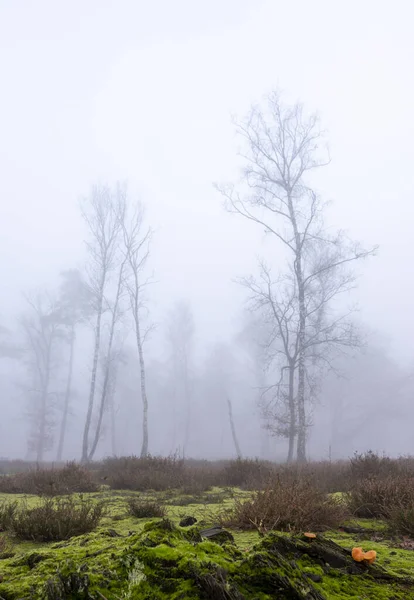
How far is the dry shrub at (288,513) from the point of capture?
11.6 ft

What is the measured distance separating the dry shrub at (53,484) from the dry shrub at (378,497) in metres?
5.51

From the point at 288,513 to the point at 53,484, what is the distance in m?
6.01

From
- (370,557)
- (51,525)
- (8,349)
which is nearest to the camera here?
(370,557)

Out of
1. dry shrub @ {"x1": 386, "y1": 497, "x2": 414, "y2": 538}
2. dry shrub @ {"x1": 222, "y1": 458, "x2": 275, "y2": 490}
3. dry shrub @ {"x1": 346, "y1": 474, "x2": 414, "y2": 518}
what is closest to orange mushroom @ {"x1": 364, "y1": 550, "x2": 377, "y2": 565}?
dry shrub @ {"x1": 386, "y1": 497, "x2": 414, "y2": 538}

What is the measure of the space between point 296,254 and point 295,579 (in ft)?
Result: 53.0

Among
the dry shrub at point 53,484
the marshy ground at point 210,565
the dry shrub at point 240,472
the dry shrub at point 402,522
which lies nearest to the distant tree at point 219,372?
the dry shrub at point 240,472

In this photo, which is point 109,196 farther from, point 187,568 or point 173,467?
point 187,568

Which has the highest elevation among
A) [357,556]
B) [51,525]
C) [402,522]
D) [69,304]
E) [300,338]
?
[69,304]

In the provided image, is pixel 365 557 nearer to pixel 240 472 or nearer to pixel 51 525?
pixel 51 525

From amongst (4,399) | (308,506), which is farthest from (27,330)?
(4,399)

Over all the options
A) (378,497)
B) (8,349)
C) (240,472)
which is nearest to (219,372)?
(8,349)

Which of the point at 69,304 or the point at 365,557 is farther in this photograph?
the point at 69,304

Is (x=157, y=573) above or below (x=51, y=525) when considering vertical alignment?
above

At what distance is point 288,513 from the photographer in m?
3.49
